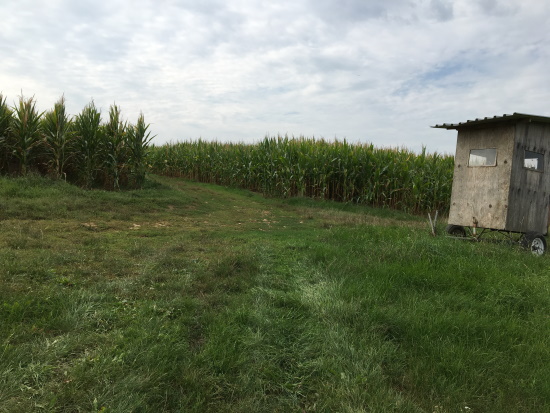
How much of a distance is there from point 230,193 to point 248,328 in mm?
13820

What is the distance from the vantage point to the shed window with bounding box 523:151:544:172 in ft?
25.6

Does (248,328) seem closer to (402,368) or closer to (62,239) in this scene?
(402,368)

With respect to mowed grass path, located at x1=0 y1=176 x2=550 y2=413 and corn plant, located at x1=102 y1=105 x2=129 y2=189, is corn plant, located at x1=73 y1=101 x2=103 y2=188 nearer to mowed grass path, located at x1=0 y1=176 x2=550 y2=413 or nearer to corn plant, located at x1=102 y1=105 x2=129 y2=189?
corn plant, located at x1=102 y1=105 x2=129 y2=189

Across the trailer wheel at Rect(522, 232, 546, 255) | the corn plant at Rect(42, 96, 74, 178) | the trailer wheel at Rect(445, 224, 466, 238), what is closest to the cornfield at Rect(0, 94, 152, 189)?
the corn plant at Rect(42, 96, 74, 178)

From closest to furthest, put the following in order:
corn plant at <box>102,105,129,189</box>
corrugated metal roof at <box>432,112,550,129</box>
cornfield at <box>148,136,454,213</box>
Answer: corrugated metal roof at <box>432,112,550,129</box>
corn plant at <box>102,105,129,189</box>
cornfield at <box>148,136,454,213</box>

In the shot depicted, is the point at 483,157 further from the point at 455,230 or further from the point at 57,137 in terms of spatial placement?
the point at 57,137

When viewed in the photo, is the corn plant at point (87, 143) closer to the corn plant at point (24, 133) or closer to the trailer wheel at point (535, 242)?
the corn plant at point (24, 133)

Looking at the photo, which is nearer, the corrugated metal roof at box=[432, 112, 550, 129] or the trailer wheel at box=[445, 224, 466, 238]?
the corrugated metal roof at box=[432, 112, 550, 129]

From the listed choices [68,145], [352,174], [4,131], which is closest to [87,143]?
[68,145]

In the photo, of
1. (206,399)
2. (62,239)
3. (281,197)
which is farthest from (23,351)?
(281,197)

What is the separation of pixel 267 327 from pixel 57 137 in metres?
10.4

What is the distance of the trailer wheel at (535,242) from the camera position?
7.57 meters

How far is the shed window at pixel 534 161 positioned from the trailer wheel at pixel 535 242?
4.66ft

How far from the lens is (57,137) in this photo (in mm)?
10898
